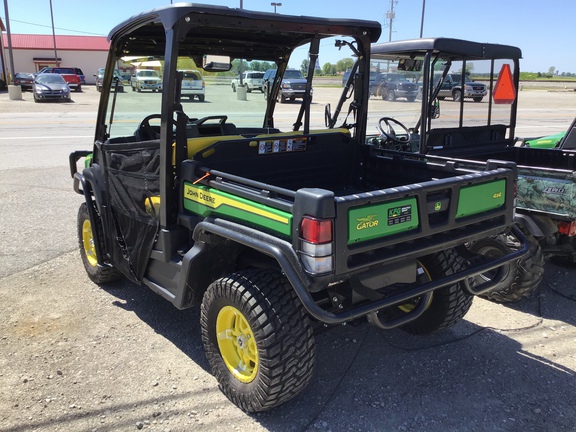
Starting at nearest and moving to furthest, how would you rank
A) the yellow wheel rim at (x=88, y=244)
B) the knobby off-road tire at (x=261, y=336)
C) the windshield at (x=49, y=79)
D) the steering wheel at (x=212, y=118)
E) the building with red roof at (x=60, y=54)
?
1. the knobby off-road tire at (x=261, y=336)
2. the steering wheel at (x=212, y=118)
3. the yellow wheel rim at (x=88, y=244)
4. the windshield at (x=49, y=79)
5. the building with red roof at (x=60, y=54)

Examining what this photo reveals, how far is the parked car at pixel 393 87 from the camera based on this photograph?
5.55 m

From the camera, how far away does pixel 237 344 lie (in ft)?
10.0

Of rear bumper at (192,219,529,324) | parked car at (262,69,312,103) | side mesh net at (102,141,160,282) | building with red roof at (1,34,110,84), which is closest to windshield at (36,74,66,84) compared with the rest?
parked car at (262,69,312,103)

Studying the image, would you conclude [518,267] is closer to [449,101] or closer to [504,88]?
[449,101]

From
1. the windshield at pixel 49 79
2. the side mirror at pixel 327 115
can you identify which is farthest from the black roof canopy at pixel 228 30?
the windshield at pixel 49 79

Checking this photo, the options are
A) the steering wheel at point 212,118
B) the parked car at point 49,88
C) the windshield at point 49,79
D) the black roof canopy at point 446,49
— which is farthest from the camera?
the windshield at point 49,79

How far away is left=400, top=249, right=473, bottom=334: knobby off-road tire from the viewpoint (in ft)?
11.2

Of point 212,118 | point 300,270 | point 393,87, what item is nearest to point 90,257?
point 212,118

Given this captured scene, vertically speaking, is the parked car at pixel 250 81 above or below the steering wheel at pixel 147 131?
above

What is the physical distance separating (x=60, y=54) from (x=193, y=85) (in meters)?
57.3

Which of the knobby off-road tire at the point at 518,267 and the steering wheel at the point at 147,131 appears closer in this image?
the steering wheel at the point at 147,131

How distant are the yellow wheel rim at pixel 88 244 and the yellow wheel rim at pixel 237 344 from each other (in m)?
2.02

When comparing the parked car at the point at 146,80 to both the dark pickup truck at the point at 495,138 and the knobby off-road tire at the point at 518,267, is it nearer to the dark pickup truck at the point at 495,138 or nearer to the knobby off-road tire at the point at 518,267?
the dark pickup truck at the point at 495,138

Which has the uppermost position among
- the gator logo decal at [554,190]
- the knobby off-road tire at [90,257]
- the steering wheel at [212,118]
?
the steering wheel at [212,118]
